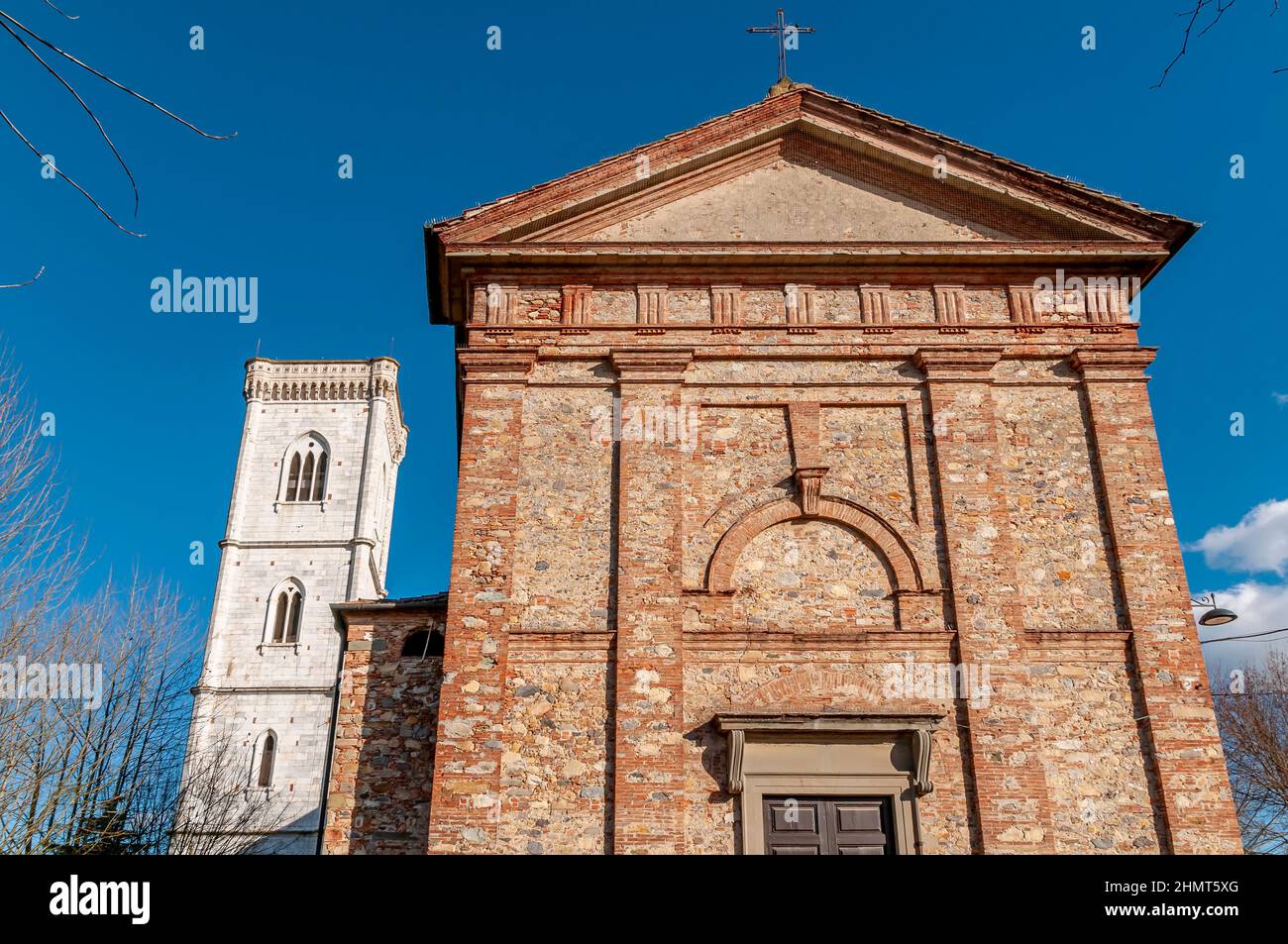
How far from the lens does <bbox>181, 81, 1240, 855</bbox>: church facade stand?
10586 mm

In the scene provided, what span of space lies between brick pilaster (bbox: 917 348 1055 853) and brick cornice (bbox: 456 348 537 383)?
493 cm

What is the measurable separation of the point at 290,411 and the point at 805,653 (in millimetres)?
42091

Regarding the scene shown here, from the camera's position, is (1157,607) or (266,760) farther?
(266,760)

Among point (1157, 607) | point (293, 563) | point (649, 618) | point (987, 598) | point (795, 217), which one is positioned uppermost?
point (293, 563)

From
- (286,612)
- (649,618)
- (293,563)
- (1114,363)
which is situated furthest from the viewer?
(293,563)

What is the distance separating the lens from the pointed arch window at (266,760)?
129ft

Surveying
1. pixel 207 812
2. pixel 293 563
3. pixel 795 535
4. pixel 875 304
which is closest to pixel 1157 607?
pixel 795 535

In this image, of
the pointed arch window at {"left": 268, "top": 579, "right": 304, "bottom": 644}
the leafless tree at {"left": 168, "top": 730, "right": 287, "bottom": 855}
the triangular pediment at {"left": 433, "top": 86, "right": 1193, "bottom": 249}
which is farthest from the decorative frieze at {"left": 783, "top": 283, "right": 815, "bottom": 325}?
the pointed arch window at {"left": 268, "top": 579, "right": 304, "bottom": 644}

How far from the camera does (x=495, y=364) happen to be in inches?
505

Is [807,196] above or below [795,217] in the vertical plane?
above

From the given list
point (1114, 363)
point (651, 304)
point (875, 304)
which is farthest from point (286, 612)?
point (1114, 363)

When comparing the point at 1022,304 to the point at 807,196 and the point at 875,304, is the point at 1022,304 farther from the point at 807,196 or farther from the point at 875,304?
the point at 807,196

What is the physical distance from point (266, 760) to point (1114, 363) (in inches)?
1426

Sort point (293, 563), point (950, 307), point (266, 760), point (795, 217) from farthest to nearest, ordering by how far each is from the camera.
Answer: point (293, 563) → point (266, 760) → point (795, 217) → point (950, 307)
